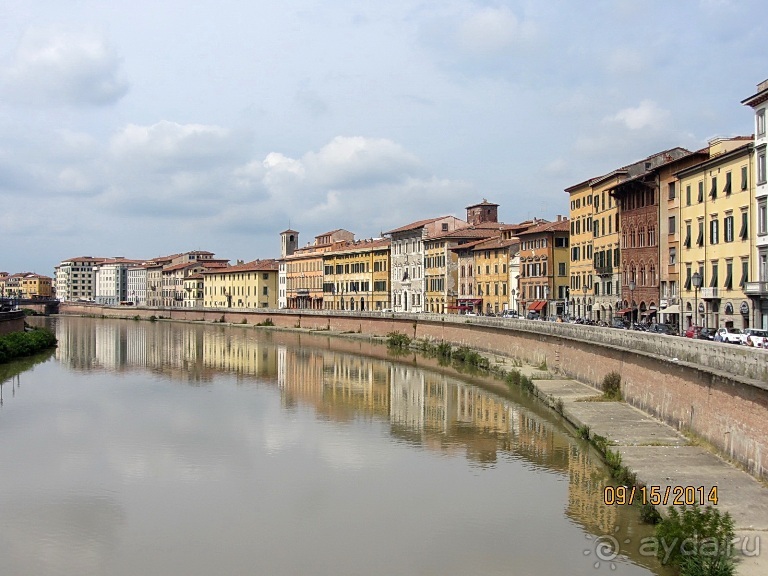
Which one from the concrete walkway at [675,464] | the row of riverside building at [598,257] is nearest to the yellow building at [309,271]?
the row of riverside building at [598,257]

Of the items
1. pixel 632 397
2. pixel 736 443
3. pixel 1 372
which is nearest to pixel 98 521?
pixel 736 443

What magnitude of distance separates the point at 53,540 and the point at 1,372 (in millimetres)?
38452

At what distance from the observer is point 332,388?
46844 millimetres

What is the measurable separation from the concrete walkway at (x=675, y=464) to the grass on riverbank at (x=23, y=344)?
139 ft

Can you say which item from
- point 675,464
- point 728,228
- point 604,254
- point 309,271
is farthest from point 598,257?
point 309,271

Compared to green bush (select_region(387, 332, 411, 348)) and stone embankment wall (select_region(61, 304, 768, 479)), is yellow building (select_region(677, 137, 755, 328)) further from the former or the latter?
green bush (select_region(387, 332, 411, 348))

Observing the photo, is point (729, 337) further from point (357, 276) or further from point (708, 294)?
point (357, 276)

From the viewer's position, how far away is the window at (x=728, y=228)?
41469mm

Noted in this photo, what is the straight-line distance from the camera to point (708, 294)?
4378 cm

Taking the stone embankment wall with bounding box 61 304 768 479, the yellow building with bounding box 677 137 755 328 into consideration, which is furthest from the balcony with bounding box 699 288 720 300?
the stone embankment wall with bounding box 61 304 768 479

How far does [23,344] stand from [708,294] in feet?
163

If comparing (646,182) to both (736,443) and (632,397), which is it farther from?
(736,443)

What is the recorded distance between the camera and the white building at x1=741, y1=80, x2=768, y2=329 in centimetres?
3753

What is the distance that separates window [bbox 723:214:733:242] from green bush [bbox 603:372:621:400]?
37.5 feet
